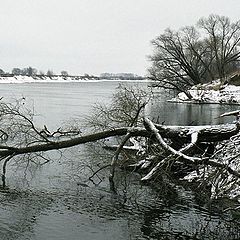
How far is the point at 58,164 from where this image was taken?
637 inches

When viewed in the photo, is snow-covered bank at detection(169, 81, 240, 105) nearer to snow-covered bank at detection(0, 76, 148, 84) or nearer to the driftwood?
the driftwood

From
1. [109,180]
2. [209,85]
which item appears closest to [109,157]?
[109,180]

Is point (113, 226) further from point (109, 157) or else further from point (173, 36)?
point (173, 36)

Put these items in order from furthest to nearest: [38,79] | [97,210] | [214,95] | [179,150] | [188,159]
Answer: [38,79]
[214,95]
[179,150]
[97,210]
[188,159]

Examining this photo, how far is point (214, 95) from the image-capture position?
157ft

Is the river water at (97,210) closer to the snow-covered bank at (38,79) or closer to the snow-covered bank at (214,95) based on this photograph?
the snow-covered bank at (214,95)

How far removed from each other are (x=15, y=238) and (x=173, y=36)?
152ft

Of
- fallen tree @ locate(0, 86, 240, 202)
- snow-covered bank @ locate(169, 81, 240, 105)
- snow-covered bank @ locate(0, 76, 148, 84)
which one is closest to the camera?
fallen tree @ locate(0, 86, 240, 202)

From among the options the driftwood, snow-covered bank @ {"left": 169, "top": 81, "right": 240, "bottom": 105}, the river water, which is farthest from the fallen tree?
snow-covered bank @ {"left": 169, "top": 81, "right": 240, "bottom": 105}

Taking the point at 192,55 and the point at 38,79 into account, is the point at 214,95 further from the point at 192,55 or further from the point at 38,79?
the point at 38,79

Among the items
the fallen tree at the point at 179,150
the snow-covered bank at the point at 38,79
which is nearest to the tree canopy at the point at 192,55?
the fallen tree at the point at 179,150

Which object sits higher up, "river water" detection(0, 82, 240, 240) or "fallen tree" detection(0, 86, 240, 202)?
"fallen tree" detection(0, 86, 240, 202)

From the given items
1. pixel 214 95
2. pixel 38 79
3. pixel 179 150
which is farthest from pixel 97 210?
pixel 38 79

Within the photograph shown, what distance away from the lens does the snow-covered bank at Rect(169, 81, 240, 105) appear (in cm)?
4556
